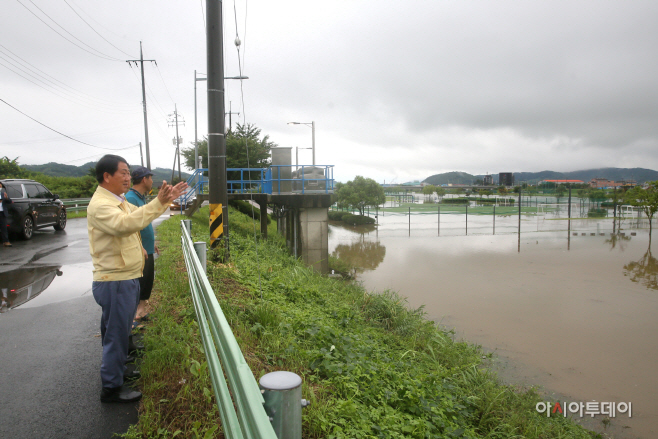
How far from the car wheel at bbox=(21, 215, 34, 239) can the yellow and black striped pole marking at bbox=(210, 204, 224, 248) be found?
811cm

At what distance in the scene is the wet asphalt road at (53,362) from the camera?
289 centimetres

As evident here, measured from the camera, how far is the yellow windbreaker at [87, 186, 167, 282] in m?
2.81

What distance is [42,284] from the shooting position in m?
7.18

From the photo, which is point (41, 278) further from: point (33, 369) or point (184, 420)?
point (184, 420)

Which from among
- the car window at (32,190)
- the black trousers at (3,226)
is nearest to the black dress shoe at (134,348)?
the black trousers at (3,226)

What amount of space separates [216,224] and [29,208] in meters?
8.51

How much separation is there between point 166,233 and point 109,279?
32.8ft

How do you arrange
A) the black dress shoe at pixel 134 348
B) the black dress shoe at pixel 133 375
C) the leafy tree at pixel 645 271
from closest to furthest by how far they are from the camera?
the black dress shoe at pixel 133 375 → the black dress shoe at pixel 134 348 → the leafy tree at pixel 645 271

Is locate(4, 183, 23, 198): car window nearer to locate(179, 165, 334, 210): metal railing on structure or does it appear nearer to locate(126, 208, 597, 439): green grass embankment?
locate(179, 165, 334, 210): metal railing on structure

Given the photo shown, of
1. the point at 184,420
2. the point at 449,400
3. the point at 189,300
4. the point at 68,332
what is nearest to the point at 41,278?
the point at 68,332

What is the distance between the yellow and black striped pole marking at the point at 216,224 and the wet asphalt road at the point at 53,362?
220cm

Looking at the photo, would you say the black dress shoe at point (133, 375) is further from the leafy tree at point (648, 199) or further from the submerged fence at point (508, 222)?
the leafy tree at point (648, 199)

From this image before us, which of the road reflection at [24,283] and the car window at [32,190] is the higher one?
the car window at [32,190]

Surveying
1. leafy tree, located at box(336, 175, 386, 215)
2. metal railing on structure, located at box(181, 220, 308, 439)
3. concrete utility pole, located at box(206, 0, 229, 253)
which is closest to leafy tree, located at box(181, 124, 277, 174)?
leafy tree, located at box(336, 175, 386, 215)
